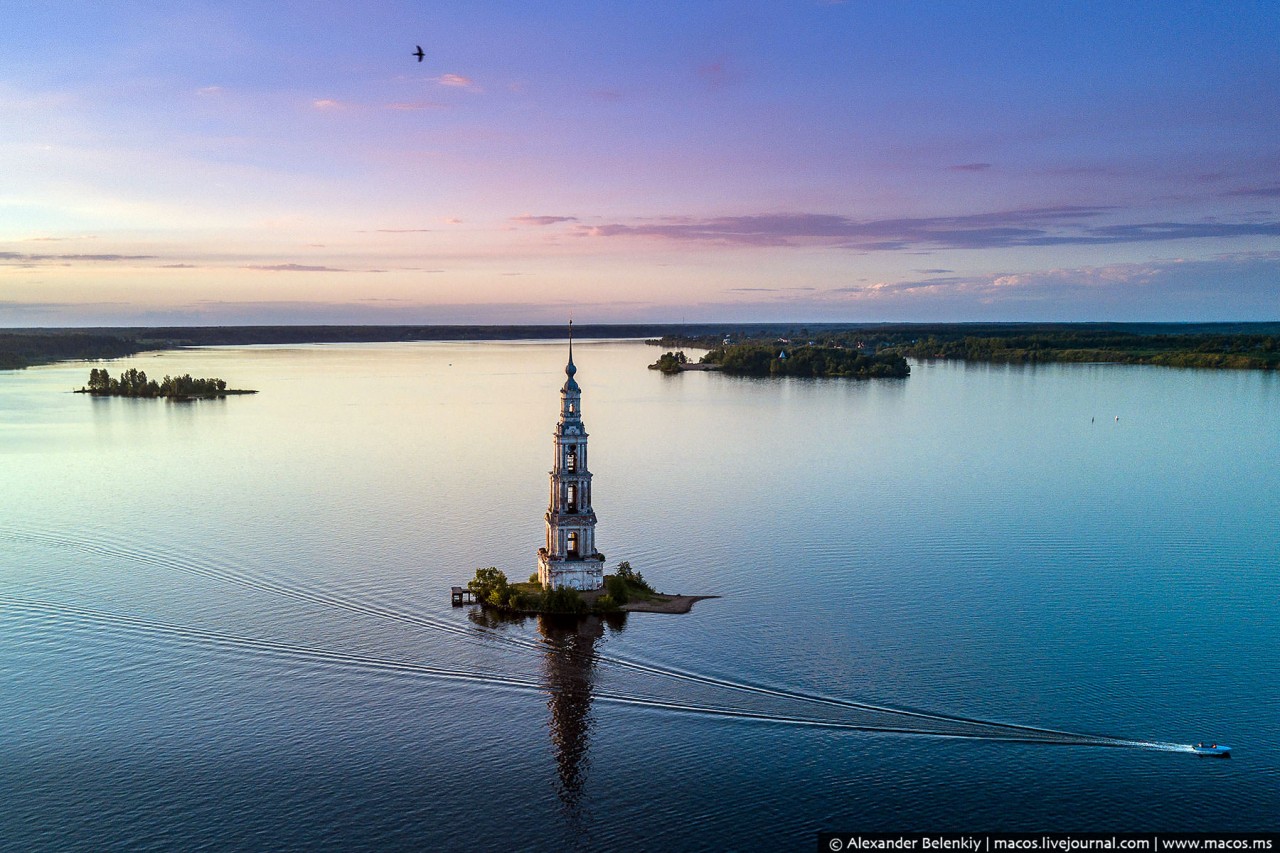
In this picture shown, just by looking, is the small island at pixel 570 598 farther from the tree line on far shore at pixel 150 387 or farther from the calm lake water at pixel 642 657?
the tree line on far shore at pixel 150 387

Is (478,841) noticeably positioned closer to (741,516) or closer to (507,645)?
(507,645)

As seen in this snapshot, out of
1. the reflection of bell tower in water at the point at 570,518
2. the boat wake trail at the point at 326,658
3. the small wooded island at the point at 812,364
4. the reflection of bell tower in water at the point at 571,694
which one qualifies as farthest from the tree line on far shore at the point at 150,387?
the reflection of bell tower in water at the point at 571,694

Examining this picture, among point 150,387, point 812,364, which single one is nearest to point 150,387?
point 150,387

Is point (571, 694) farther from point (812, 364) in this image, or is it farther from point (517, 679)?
point (812, 364)

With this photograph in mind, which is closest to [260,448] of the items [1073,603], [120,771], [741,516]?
[741,516]

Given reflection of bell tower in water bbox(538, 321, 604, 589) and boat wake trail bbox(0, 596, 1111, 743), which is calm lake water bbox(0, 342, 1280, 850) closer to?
boat wake trail bbox(0, 596, 1111, 743)

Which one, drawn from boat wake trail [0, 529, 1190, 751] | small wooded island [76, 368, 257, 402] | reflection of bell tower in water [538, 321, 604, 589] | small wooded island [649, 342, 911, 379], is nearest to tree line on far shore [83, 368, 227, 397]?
small wooded island [76, 368, 257, 402]
